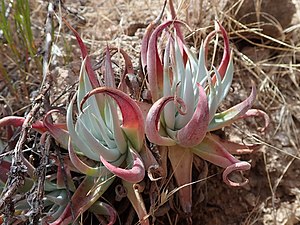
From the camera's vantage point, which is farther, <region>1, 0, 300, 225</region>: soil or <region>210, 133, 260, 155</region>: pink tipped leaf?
<region>1, 0, 300, 225</region>: soil

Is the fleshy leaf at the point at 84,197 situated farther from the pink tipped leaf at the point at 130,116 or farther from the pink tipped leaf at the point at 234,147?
the pink tipped leaf at the point at 234,147

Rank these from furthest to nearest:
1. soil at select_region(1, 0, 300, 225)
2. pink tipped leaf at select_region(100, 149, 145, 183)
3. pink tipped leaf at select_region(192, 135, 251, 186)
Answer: soil at select_region(1, 0, 300, 225) → pink tipped leaf at select_region(192, 135, 251, 186) → pink tipped leaf at select_region(100, 149, 145, 183)

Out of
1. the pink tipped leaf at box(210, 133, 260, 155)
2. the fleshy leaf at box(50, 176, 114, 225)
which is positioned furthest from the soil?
the fleshy leaf at box(50, 176, 114, 225)

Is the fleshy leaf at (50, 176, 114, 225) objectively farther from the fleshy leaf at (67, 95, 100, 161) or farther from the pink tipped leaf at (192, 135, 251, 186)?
the pink tipped leaf at (192, 135, 251, 186)

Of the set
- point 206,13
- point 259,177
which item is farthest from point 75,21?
point 259,177

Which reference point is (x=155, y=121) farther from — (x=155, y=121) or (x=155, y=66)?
(x=155, y=66)

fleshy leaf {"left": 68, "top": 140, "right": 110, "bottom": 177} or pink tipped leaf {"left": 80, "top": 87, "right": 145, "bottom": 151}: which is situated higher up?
pink tipped leaf {"left": 80, "top": 87, "right": 145, "bottom": 151}

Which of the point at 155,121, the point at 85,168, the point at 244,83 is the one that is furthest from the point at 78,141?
the point at 244,83

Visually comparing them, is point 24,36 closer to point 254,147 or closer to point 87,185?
point 87,185

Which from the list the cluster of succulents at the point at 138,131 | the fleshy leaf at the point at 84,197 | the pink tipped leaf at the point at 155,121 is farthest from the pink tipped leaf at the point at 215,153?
the fleshy leaf at the point at 84,197
